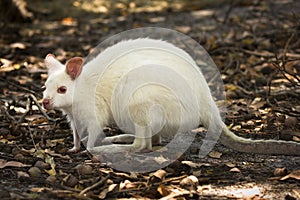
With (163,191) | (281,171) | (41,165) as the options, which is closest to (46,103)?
(41,165)

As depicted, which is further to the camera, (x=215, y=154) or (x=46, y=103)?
(x=215, y=154)

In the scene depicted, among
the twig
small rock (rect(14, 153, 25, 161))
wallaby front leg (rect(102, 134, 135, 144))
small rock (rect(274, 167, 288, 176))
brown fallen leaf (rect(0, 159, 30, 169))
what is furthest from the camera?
wallaby front leg (rect(102, 134, 135, 144))

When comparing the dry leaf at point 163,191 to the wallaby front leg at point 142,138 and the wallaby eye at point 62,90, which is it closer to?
the wallaby front leg at point 142,138

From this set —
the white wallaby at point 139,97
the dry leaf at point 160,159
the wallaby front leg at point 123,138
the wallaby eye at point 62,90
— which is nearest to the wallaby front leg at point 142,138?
the white wallaby at point 139,97

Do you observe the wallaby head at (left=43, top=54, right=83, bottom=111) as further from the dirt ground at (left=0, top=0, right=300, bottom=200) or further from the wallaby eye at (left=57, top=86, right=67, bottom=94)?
the dirt ground at (left=0, top=0, right=300, bottom=200)

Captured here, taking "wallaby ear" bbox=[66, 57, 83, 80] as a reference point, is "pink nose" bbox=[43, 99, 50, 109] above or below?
below

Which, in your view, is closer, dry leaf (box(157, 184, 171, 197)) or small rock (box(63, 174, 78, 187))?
dry leaf (box(157, 184, 171, 197))

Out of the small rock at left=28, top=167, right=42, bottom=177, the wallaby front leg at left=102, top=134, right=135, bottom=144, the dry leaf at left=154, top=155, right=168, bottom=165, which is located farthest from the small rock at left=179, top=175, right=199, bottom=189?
the wallaby front leg at left=102, top=134, right=135, bottom=144

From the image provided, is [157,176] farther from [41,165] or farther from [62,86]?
[62,86]
